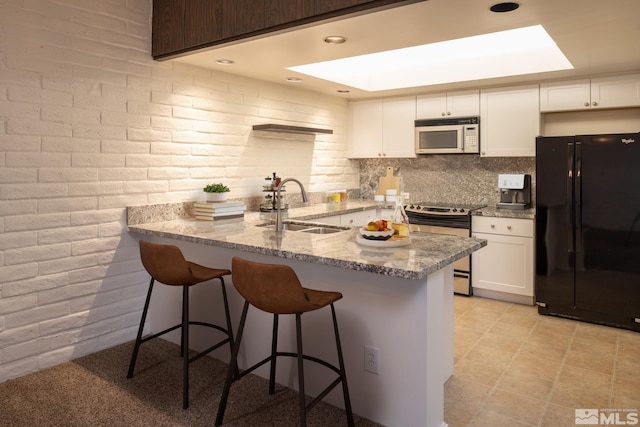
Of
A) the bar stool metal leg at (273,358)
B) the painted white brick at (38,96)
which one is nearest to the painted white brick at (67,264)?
the painted white brick at (38,96)

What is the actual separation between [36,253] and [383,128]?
364 cm

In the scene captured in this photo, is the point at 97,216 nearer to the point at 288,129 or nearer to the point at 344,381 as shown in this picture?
the point at 288,129

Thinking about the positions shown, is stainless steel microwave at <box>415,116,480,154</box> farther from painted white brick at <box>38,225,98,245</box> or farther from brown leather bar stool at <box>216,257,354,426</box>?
painted white brick at <box>38,225,98,245</box>

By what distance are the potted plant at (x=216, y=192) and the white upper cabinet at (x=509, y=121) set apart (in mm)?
2600

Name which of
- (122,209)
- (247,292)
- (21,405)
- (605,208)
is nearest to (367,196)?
(605,208)

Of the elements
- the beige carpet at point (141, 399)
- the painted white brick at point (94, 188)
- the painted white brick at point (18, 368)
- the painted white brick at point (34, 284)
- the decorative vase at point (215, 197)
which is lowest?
the beige carpet at point (141, 399)

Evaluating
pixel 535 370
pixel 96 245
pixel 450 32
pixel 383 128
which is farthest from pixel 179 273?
pixel 383 128

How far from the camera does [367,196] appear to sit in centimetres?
569

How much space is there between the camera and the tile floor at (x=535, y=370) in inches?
94.2

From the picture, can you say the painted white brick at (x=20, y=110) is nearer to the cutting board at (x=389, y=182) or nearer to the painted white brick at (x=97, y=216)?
the painted white brick at (x=97, y=216)

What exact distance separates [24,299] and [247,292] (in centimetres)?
159

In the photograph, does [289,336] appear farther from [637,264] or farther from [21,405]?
[637,264]

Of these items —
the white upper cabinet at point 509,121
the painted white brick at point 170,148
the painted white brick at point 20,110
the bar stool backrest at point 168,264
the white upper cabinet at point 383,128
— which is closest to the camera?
the bar stool backrest at point 168,264

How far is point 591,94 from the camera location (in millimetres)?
3951
